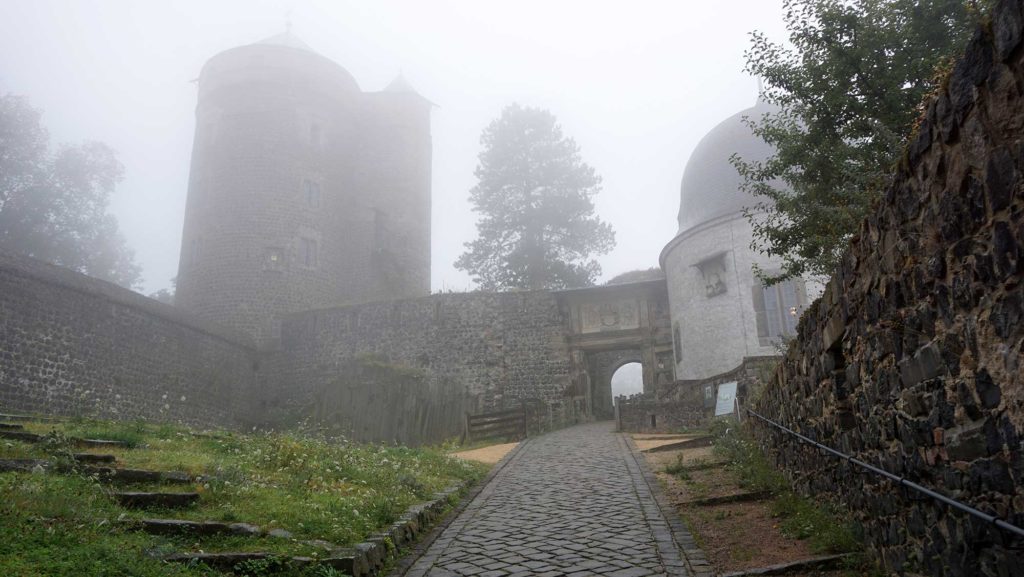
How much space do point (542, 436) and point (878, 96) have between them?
1260cm

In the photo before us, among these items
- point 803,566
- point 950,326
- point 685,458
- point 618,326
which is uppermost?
point 618,326

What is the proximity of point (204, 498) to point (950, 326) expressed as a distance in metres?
5.94

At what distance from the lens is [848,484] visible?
218 inches

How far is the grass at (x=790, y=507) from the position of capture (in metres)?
5.41

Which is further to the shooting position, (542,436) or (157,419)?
(157,419)

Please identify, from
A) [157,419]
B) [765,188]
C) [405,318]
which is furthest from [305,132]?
[765,188]

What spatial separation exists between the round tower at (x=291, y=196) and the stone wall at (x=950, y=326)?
2816 centimetres

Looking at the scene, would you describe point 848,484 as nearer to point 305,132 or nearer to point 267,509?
point 267,509

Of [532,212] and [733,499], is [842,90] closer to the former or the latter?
[733,499]

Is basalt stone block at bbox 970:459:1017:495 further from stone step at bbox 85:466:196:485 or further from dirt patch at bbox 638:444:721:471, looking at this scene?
dirt patch at bbox 638:444:721:471

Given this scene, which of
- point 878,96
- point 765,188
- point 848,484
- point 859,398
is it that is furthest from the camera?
point 765,188

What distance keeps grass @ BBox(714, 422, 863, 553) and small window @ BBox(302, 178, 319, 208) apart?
2612cm

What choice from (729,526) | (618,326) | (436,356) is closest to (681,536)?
(729,526)

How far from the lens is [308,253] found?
3306 cm
